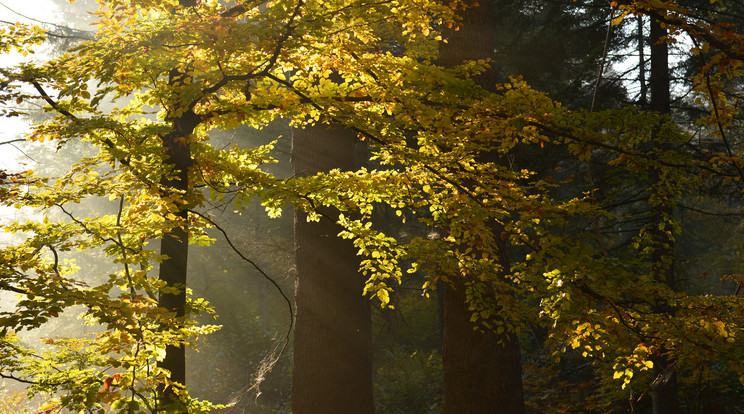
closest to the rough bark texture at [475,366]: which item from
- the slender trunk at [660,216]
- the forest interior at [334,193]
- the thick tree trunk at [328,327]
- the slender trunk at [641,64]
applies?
the forest interior at [334,193]

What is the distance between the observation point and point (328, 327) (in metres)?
7.70

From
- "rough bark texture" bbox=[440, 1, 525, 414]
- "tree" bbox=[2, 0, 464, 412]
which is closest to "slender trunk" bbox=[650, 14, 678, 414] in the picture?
"rough bark texture" bbox=[440, 1, 525, 414]

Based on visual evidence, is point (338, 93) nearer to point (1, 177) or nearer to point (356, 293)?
point (1, 177)

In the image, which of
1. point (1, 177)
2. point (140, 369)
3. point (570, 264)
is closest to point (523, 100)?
point (570, 264)

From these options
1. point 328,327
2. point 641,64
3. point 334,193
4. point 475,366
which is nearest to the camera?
point 334,193

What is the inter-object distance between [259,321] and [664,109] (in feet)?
53.4

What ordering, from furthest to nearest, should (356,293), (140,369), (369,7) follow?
(356,293) → (369,7) → (140,369)

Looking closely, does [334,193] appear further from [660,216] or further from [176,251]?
[660,216]

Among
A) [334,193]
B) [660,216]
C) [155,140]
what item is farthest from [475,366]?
[155,140]

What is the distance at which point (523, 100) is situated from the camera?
4883 millimetres

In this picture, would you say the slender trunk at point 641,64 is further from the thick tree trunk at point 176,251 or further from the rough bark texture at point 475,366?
the thick tree trunk at point 176,251

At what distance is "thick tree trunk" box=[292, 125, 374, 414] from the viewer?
298 inches

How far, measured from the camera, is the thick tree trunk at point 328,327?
7.58 m

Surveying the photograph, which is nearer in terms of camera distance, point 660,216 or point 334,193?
point 334,193
